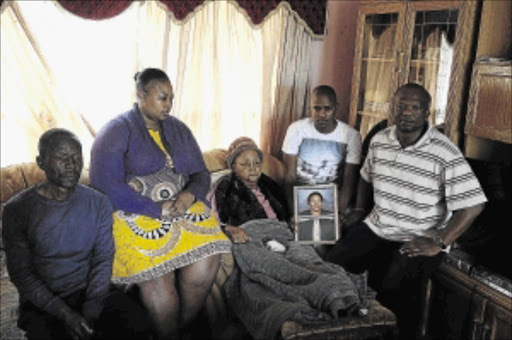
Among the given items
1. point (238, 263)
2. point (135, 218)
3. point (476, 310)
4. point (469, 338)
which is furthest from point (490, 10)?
point (135, 218)

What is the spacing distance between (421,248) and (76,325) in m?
1.60

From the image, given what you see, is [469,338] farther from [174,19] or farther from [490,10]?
[174,19]

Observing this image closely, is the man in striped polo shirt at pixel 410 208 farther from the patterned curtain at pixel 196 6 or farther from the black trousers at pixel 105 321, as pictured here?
the patterned curtain at pixel 196 6

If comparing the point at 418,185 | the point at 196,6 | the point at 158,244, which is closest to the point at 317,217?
the point at 418,185

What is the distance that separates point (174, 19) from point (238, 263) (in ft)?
5.71

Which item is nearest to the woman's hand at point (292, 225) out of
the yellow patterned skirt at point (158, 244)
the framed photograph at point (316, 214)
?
the framed photograph at point (316, 214)

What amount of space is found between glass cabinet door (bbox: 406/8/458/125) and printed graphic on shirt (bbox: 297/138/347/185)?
0.63 m

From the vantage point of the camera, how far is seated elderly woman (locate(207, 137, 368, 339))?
80.7 inches

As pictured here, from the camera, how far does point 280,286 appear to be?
7.21ft

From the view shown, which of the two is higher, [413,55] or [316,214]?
[413,55]

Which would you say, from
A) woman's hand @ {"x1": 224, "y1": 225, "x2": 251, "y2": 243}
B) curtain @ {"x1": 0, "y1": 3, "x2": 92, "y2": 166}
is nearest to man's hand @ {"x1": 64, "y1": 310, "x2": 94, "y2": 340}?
woman's hand @ {"x1": 224, "y1": 225, "x2": 251, "y2": 243}

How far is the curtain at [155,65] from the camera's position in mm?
2730

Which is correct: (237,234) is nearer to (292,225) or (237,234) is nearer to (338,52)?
(292,225)

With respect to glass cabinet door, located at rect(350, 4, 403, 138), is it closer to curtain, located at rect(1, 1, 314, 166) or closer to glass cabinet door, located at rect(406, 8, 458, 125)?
glass cabinet door, located at rect(406, 8, 458, 125)
